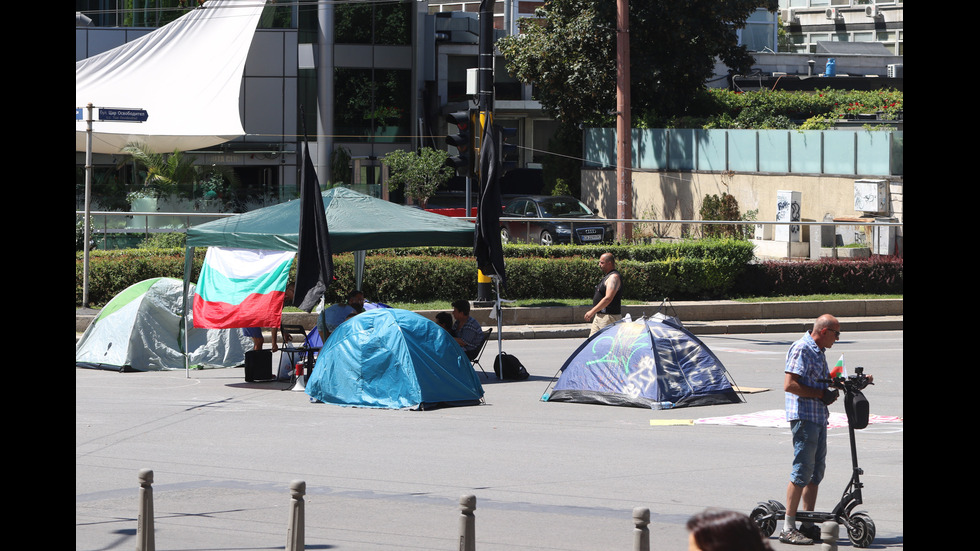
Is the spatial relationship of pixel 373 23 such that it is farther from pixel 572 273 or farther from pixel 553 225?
pixel 572 273

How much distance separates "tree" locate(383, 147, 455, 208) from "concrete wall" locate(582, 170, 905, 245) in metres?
5.19

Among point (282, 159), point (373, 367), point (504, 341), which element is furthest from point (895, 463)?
point (282, 159)

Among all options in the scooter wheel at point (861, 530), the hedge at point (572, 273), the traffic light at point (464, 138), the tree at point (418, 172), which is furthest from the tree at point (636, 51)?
the scooter wheel at point (861, 530)

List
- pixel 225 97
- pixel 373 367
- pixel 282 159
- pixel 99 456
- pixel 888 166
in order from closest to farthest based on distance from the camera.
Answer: pixel 99 456 < pixel 373 367 < pixel 888 166 < pixel 225 97 < pixel 282 159

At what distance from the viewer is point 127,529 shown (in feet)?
27.9

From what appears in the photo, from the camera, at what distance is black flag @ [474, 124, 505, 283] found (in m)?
16.9

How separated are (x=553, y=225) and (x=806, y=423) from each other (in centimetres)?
2148

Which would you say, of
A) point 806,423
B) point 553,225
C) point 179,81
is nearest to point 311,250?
point 806,423

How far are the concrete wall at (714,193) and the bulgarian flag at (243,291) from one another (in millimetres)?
13843

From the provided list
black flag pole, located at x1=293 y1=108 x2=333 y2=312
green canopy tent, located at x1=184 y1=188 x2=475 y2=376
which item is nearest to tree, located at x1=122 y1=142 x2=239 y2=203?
green canopy tent, located at x1=184 y1=188 x2=475 y2=376

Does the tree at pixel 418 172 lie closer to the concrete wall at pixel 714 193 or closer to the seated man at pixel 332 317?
the concrete wall at pixel 714 193

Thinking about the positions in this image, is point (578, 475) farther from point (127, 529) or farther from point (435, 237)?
point (435, 237)

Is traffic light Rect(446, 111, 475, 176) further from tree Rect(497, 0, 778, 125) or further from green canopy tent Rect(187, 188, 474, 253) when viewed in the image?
tree Rect(497, 0, 778, 125)
